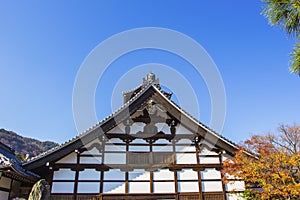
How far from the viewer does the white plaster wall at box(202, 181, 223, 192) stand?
36.4 feet

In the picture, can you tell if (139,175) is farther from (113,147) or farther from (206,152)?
(206,152)

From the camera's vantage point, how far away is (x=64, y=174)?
422 inches

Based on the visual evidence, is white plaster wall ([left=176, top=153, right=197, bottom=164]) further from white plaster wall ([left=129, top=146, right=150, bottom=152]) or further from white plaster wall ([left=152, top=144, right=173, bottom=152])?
white plaster wall ([left=129, top=146, right=150, bottom=152])

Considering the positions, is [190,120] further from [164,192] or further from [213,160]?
[164,192]

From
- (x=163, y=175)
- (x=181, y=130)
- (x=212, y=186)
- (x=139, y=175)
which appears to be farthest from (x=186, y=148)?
(x=139, y=175)

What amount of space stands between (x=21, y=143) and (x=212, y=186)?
46.8 m

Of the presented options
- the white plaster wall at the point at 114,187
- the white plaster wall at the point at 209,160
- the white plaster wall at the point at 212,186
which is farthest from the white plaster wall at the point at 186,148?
the white plaster wall at the point at 114,187

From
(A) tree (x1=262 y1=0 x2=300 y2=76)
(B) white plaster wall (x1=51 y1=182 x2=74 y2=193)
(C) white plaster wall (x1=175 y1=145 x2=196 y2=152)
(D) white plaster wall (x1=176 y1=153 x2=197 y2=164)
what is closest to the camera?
(A) tree (x1=262 y1=0 x2=300 y2=76)

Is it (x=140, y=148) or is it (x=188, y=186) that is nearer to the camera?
(x=188, y=186)

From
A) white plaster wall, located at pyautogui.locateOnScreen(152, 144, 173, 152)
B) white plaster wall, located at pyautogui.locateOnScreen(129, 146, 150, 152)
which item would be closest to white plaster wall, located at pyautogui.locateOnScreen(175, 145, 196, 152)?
white plaster wall, located at pyautogui.locateOnScreen(152, 144, 173, 152)

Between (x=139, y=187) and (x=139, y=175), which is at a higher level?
(x=139, y=175)

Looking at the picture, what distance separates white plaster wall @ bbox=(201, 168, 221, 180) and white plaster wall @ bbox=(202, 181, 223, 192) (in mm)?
221

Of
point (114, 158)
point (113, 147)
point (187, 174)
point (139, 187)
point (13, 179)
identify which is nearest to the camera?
point (13, 179)

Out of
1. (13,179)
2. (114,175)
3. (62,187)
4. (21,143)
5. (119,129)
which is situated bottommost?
(62,187)
